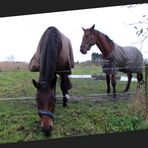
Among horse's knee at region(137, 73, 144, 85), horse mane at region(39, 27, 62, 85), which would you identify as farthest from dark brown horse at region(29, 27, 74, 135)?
horse's knee at region(137, 73, 144, 85)

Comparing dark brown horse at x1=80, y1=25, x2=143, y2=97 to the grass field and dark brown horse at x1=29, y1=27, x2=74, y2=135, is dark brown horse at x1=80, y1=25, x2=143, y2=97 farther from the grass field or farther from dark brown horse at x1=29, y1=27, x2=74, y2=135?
dark brown horse at x1=29, y1=27, x2=74, y2=135

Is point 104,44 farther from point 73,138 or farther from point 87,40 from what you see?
point 73,138

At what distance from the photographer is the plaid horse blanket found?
827cm

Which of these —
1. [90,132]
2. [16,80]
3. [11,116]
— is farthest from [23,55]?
[90,132]

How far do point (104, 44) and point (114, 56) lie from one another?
0.25 meters

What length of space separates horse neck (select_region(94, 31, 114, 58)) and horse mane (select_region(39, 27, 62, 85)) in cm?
82

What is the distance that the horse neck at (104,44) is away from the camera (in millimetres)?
8242

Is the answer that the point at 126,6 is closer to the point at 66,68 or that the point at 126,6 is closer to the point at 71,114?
the point at 66,68

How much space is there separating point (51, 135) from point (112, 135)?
0.96 m

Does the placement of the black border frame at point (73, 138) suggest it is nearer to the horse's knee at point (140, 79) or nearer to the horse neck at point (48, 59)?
the horse neck at point (48, 59)

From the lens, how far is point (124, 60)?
841 centimetres

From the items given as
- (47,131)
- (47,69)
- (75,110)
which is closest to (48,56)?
(47,69)

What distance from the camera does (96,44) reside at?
27.0ft

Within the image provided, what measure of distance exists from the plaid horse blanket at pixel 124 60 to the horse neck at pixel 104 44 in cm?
7
